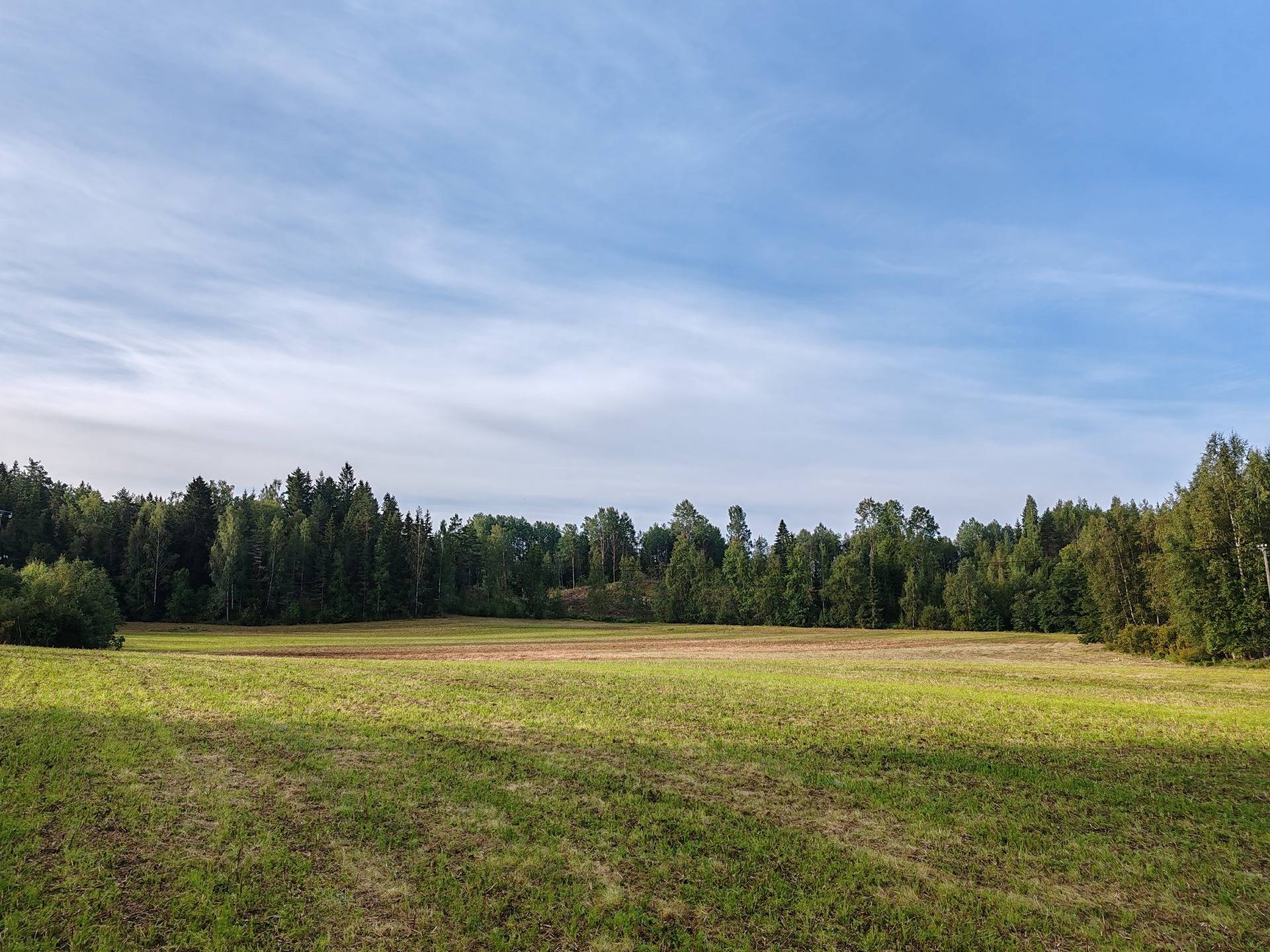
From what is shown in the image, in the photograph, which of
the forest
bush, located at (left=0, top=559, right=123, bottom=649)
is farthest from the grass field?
the forest

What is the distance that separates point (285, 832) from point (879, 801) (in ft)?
29.6

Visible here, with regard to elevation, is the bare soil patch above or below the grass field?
below

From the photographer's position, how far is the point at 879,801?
11.3m

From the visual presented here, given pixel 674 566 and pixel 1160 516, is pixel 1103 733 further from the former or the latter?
pixel 674 566

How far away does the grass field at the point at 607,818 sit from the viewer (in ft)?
23.7

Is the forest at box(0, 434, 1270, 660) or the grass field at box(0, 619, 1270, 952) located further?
the forest at box(0, 434, 1270, 660)

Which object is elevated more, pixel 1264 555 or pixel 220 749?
pixel 1264 555

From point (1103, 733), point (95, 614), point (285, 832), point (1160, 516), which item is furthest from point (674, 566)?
point (285, 832)

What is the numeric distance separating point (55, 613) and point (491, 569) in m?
99.9

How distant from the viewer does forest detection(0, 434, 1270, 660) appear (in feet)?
305

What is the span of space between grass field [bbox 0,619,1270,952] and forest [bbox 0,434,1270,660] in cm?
5921

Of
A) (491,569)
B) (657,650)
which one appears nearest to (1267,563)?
(657,650)

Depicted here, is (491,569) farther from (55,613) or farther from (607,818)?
(607,818)

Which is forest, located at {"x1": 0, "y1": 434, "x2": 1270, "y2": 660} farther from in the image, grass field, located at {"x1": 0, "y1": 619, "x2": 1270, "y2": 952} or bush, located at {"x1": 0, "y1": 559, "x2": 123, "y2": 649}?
grass field, located at {"x1": 0, "y1": 619, "x2": 1270, "y2": 952}
